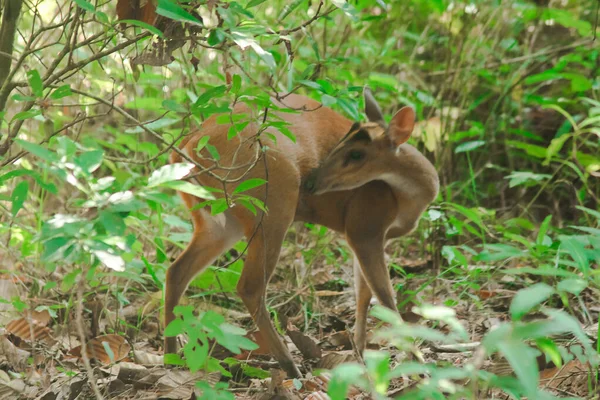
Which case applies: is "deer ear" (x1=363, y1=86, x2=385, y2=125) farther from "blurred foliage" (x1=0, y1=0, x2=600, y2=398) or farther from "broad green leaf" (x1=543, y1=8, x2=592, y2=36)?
"broad green leaf" (x1=543, y1=8, x2=592, y2=36)

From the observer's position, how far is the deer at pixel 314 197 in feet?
13.0

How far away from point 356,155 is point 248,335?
4.03 ft

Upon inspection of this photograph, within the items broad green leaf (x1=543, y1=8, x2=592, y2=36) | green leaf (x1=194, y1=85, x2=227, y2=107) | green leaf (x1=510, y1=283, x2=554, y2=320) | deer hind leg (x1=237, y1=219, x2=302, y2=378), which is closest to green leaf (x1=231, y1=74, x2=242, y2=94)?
green leaf (x1=194, y1=85, x2=227, y2=107)

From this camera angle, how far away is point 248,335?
13.5 feet

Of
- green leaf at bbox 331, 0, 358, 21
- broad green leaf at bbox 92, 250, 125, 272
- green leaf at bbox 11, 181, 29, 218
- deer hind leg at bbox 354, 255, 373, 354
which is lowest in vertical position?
deer hind leg at bbox 354, 255, 373, 354

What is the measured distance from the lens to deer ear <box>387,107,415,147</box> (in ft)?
14.8

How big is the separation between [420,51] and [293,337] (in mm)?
4830

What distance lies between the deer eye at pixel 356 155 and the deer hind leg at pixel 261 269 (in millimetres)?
700

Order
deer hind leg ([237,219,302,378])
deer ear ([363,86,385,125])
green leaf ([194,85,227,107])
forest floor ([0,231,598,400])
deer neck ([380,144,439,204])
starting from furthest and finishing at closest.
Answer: deer ear ([363,86,385,125])
deer neck ([380,144,439,204])
deer hind leg ([237,219,302,378])
forest floor ([0,231,598,400])
green leaf ([194,85,227,107])

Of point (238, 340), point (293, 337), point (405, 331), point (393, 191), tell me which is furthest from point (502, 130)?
point (405, 331)

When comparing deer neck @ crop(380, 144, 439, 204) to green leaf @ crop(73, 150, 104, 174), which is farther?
deer neck @ crop(380, 144, 439, 204)

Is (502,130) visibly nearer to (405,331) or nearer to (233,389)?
(233,389)

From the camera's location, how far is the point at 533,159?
22.5ft

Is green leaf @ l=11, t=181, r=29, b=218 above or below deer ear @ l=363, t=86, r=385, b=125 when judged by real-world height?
above
